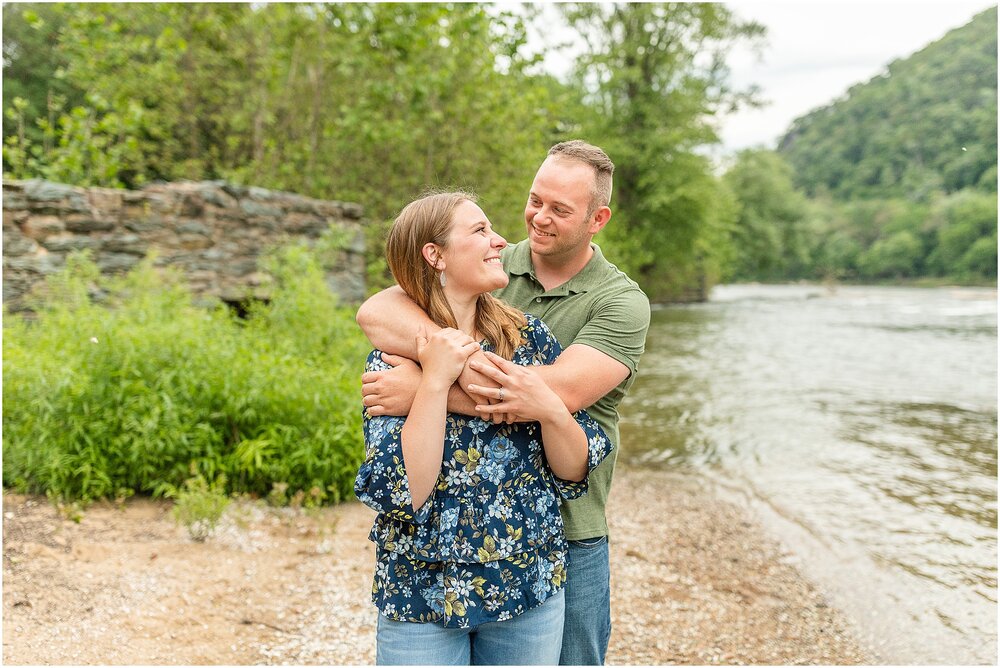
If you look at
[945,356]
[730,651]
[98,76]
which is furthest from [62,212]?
[945,356]

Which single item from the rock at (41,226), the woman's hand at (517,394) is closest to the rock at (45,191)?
the rock at (41,226)

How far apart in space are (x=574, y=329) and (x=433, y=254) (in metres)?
0.49

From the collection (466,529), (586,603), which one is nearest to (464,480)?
(466,529)

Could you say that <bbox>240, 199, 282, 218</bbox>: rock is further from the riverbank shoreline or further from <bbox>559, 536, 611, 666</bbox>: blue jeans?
<bbox>559, 536, 611, 666</bbox>: blue jeans

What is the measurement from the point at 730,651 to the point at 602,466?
2.30 meters

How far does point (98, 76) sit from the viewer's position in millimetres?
9953

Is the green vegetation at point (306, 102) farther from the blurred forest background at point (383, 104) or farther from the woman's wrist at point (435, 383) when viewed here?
the woman's wrist at point (435, 383)

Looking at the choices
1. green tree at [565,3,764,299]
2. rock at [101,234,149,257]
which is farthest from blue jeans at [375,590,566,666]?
green tree at [565,3,764,299]

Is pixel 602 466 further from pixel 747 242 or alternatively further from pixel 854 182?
pixel 854 182

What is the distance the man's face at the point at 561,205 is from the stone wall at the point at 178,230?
6447 millimetres

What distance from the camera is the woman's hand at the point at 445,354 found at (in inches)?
66.9

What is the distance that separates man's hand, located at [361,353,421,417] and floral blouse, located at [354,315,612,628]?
0.03 meters

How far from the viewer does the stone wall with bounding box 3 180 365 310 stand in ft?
23.5

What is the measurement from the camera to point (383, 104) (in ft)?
34.2
